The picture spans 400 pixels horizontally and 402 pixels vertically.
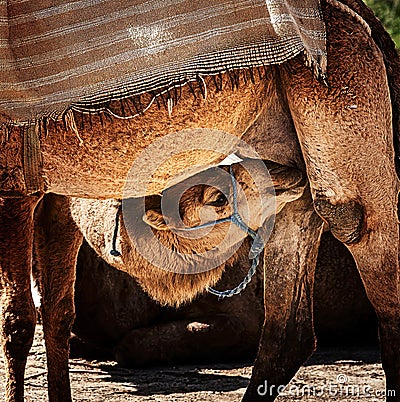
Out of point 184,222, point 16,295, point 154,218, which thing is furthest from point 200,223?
point 16,295

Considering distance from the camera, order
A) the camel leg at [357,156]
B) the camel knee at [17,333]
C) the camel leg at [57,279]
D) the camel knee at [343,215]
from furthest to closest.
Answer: the camel leg at [57,279] < the camel knee at [17,333] < the camel knee at [343,215] < the camel leg at [357,156]

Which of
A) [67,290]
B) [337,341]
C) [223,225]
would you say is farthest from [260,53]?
[337,341]

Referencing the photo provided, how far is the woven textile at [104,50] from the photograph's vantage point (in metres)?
3.28

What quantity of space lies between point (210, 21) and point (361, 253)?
→ 3.94ft

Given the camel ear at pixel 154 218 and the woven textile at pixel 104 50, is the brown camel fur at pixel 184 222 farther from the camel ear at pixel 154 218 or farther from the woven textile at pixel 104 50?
the woven textile at pixel 104 50

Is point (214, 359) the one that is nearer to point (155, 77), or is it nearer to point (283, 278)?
point (283, 278)

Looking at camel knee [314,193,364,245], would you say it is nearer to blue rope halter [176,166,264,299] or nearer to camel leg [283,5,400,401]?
camel leg [283,5,400,401]

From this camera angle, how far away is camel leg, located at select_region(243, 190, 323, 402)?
4.19m

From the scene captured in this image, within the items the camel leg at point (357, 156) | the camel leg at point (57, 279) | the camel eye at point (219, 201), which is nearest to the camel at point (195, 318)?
the camel leg at point (57, 279)

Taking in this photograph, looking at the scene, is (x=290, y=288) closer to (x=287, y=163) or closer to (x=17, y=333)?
(x=287, y=163)

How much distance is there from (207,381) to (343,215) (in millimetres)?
1588

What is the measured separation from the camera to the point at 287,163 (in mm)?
4035

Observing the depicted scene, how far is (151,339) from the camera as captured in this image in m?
5.34

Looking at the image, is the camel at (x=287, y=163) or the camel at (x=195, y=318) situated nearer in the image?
the camel at (x=287, y=163)
